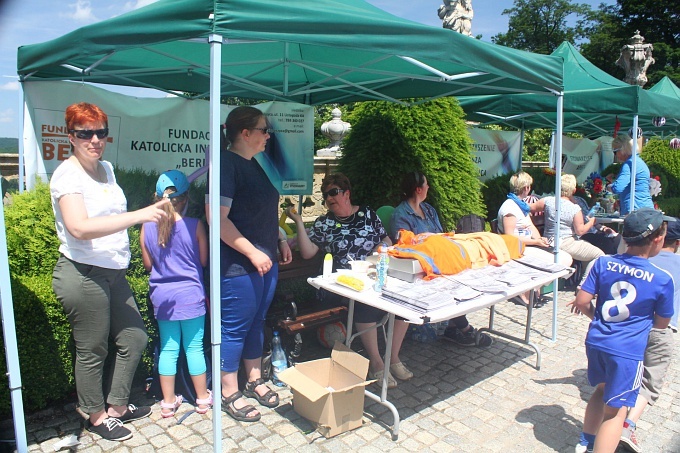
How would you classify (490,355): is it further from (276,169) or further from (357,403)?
(276,169)

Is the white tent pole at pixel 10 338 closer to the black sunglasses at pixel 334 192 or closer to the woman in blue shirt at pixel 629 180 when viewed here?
the black sunglasses at pixel 334 192

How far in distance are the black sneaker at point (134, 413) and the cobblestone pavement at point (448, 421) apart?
40mm

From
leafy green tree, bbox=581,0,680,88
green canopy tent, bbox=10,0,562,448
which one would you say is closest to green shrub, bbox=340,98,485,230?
green canopy tent, bbox=10,0,562,448

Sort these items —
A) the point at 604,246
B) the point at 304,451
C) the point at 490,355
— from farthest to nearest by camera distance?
→ the point at 604,246 < the point at 490,355 < the point at 304,451

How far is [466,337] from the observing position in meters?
4.50

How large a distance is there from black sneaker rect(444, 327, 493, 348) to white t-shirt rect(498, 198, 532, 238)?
49.2 inches

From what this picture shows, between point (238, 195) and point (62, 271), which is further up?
point (238, 195)

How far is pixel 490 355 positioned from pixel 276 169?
3.04 m

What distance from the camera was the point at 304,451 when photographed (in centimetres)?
283

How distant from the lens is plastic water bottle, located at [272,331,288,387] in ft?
11.9

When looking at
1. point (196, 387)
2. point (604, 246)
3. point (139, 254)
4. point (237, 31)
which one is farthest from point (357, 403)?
point (604, 246)

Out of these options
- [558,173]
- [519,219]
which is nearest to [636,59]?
[519,219]

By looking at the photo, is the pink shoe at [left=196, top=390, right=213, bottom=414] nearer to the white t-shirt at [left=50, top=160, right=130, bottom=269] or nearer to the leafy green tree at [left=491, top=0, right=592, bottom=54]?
the white t-shirt at [left=50, top=160, right=130, bottom=269]

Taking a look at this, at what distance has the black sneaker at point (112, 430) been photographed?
2814mm
